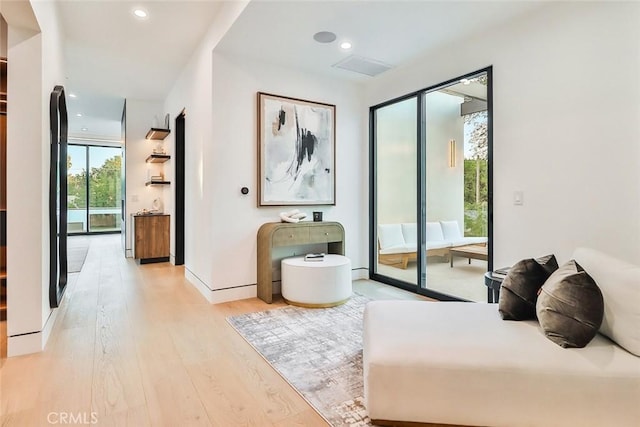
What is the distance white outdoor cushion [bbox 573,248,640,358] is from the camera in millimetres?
1475

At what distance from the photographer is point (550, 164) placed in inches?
105

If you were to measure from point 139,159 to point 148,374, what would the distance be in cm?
525

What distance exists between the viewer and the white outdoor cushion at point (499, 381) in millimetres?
1417

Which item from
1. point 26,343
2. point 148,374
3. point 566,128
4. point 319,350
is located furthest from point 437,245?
point 26,343

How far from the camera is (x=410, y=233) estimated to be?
414 centimetres

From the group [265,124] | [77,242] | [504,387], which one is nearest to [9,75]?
[265,124]

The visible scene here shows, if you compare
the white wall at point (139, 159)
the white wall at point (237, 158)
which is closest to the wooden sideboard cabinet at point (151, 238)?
the white wall at point (139, 159)

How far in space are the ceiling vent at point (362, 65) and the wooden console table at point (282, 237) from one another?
1.83 m

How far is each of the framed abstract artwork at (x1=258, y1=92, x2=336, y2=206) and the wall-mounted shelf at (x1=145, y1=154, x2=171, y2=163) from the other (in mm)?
2792

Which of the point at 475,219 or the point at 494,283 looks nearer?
the point at 494,283

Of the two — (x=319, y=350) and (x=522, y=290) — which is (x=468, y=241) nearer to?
(x=522, y=290)

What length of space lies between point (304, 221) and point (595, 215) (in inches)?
105

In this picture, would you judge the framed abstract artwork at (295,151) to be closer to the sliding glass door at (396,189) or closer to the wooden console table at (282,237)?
the wooden console table at (282,237)

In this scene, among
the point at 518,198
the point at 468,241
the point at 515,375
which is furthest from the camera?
the point at 468,241
